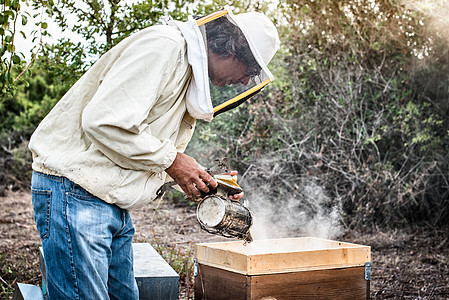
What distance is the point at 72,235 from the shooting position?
1.46 meters

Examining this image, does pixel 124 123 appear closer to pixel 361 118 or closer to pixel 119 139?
pixel 119 139

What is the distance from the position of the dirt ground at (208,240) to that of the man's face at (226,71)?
1.49m

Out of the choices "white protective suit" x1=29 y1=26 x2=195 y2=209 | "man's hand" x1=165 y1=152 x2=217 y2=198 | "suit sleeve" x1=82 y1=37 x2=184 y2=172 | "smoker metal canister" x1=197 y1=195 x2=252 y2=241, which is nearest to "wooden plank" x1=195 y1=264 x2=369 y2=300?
"smoker metal canister" x1=197 y1=195 x2=252 y2=241

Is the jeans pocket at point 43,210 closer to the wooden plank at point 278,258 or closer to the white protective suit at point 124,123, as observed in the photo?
the white protective suit at point 124,123

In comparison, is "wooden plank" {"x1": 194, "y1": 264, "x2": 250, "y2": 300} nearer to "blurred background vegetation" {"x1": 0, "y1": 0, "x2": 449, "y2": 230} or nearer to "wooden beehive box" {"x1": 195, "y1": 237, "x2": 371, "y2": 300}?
"wooden beehive box" {"x1": 195, "y1": 237, "x2": 371, "y2": 300}

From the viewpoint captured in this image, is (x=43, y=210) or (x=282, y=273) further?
(x=282, y=273)

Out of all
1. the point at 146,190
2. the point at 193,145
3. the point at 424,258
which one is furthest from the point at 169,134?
the point at 193,145

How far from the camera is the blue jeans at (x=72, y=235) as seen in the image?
1467 millimetres

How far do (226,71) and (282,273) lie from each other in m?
0.97

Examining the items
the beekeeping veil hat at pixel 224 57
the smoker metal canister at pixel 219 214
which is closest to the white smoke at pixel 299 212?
the smoker metal canister at pixel 219 214

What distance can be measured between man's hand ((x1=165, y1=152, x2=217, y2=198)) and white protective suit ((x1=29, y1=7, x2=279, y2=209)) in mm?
46

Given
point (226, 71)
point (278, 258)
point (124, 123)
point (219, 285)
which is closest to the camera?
point (124, 123)

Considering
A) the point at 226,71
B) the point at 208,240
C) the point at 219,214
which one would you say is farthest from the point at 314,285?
the point at 208,240

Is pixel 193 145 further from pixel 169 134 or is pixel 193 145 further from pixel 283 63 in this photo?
pixel 169 134
